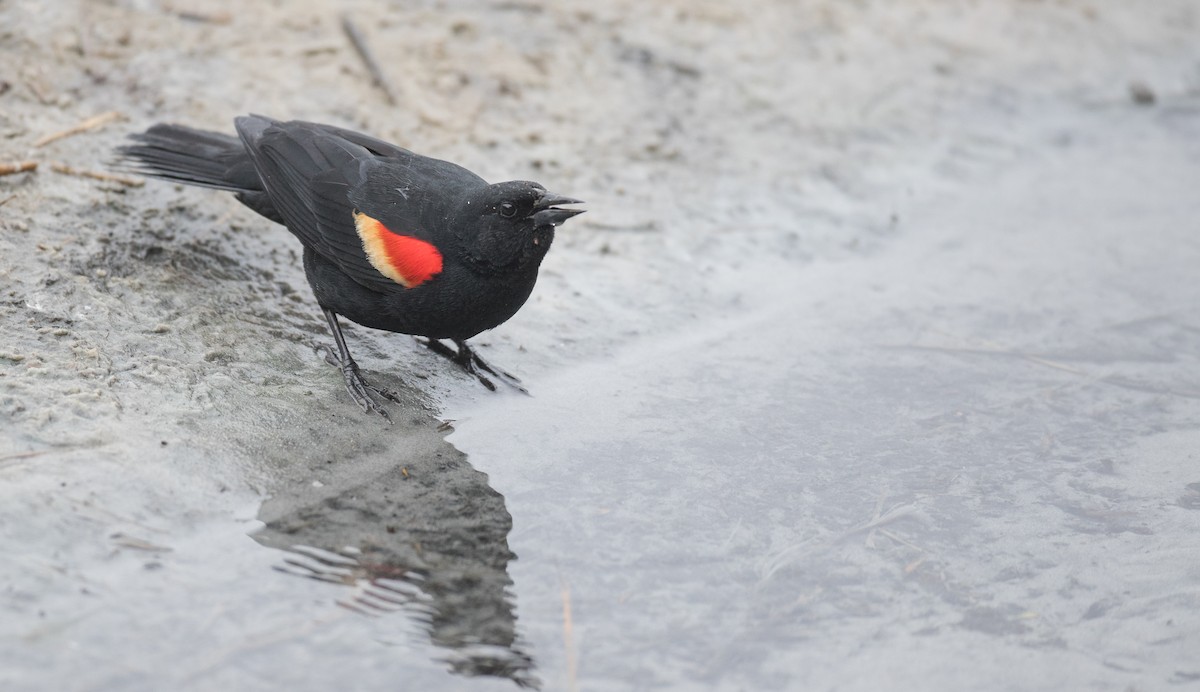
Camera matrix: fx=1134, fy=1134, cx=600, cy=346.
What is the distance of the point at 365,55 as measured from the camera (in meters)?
6.35

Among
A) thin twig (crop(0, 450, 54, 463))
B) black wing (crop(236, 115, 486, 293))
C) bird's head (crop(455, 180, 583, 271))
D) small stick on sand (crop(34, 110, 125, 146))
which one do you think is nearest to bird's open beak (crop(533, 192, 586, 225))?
bird's head (crop(455, 180, 583, 271))

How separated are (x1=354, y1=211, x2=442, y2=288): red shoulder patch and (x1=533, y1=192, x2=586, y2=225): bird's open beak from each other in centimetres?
38

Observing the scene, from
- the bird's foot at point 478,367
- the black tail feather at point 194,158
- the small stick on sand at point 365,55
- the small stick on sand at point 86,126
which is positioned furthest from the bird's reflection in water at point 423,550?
the small stick on sand at point 365,55

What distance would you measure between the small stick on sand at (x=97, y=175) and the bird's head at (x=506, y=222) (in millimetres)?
1930

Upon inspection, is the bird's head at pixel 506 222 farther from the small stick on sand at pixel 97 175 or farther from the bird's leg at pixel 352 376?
the small stick on sand at pixel 97 175

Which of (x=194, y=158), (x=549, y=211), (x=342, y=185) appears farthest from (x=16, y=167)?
(x=549, y=211)

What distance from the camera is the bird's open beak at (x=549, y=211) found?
4.05 m

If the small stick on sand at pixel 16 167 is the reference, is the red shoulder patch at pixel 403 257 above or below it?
above

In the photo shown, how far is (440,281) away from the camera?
4.06 metres

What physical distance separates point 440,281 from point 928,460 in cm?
191

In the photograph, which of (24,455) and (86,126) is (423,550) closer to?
(24,455)

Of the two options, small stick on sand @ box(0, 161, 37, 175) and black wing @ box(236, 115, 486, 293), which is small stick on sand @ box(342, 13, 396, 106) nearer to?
black wing @ box(236, 115, 486, 293)

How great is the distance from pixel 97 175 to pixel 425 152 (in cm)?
156

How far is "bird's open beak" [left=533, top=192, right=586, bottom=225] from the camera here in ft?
13.3
